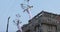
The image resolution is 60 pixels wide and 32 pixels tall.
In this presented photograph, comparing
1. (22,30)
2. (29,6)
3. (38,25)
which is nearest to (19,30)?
(22,30)

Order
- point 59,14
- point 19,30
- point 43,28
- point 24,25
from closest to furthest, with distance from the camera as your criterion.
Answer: point 43,28 → point 59,14 → point 24,25 → point 19,30

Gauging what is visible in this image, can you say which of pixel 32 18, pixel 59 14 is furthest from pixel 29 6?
pixel 59 14

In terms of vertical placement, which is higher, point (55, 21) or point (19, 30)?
point (55, 21)

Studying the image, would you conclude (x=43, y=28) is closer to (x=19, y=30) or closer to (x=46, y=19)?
(x=46, y=19)

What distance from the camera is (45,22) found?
28.9 metres

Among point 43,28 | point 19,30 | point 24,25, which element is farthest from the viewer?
point 19,30

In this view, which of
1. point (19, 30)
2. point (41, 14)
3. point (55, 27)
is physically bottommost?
point (19, 30)

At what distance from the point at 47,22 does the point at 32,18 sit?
3.22 meters

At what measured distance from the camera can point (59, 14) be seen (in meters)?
31.4

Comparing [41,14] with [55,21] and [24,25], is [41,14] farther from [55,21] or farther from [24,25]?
[24,25]

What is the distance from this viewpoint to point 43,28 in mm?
28719

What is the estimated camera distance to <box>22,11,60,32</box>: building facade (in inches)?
1136

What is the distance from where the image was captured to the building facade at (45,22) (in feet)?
94.6

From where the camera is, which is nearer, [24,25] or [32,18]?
[32,18]
